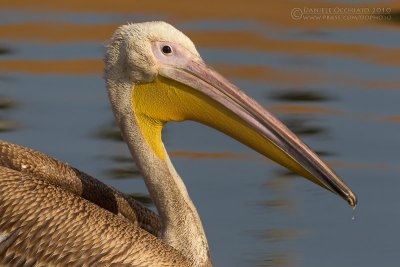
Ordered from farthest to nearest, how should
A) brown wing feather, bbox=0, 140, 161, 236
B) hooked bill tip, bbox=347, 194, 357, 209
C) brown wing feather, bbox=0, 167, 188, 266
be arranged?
brown wing feather, bbox=0, 140, 161, 236 → hooked bill tip, bbox=347, 194, 357, 209 → brown wing feather, bbox=0, 167, 188, 266

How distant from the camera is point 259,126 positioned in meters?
6.50

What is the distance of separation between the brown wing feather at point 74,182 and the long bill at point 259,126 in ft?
2.06

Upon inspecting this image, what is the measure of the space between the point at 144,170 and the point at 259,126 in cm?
53

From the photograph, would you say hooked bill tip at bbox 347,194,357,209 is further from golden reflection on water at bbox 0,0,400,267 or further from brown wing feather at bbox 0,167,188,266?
golden reflection on water at bbox 0,0,400,267

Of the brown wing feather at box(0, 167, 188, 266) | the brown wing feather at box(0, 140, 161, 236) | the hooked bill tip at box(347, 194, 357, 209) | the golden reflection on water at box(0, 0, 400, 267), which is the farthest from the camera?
the golden reflection on water at box(0, 0, 400, 267)

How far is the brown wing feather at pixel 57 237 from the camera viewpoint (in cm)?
630

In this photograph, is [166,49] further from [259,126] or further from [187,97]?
[259,126]

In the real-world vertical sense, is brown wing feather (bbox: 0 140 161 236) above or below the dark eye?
below

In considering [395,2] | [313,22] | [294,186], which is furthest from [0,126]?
[395,2]

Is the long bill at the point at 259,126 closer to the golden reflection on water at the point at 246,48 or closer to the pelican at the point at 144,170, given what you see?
the pelican at the point at 144,170

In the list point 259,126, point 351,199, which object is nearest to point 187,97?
point 259,126

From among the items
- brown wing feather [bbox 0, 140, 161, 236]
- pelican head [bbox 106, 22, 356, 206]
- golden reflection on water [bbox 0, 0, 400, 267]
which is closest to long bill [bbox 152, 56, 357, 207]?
pelican head [bbox 106, 22, 356, 206]

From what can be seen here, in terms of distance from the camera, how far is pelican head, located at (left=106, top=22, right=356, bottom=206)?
255 inches

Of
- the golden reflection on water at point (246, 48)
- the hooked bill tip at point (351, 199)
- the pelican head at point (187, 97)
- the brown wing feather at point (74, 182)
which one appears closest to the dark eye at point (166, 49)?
the pelican head at point (187, 97)
